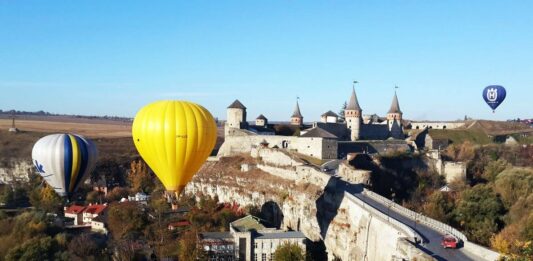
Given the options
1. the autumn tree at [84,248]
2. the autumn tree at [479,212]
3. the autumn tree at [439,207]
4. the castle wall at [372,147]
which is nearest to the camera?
the autumn tree at [84,248]

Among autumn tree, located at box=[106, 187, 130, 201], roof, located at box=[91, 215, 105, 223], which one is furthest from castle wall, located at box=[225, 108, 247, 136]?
roof, located at box=[91, 215, 105, 223]

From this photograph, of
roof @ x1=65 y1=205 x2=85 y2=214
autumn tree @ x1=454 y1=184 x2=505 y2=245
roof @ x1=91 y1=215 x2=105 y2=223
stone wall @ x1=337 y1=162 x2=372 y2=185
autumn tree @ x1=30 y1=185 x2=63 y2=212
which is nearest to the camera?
autumn tree @ x1=454 y1=184 x2=505 y2=245

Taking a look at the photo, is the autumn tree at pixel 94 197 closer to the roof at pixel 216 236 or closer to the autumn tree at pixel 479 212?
the roof at pixel 216 236

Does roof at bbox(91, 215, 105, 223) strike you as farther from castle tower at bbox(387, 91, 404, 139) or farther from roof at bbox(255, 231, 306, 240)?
castle tower at bbox(387, 91, 404, 139)

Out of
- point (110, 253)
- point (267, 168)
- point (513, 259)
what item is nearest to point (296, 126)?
point (267, 168)

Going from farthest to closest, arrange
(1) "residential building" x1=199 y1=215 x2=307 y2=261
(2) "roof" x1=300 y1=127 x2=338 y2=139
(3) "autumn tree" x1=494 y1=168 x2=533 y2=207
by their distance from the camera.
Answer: (2) "roof" x1=300 y1=127 x2=338 y2=139
(3) "autumn tree" x1=494 y1=168 x2=533 y2=207
(1) "residential building" x1=199 y1=215 x2=307 y2=261

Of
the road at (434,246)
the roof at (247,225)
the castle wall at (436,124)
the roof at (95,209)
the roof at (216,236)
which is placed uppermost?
the castle wall at (436,124)

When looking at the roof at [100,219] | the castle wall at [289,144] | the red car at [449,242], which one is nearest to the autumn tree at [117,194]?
the roof at [100,219]
